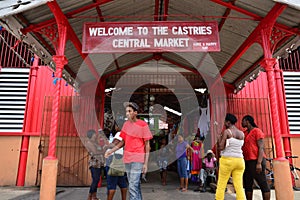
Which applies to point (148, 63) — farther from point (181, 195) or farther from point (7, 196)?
point (7, 196)

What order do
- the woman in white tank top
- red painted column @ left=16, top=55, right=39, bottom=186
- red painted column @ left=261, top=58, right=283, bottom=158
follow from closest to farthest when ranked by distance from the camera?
1. the woman in white tank top
2. red painted column @ left=261, top=58, right=283, bottom=158
3. red painted column @ left=16, top=55, right=39, bottom=186

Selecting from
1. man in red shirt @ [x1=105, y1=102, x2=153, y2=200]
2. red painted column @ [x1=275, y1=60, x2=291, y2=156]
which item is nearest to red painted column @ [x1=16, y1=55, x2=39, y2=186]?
man in red shirt @ [x1=105, y1=102, x2=153, y2=200]

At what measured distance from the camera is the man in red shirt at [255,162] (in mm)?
3777

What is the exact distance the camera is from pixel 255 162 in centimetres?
384

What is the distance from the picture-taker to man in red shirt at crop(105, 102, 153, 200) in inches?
119

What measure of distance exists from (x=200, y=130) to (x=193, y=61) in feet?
8.21

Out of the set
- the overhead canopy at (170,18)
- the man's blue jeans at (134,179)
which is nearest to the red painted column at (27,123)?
the overhead canopy at (170,18)

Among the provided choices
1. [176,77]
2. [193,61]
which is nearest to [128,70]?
[176,77]

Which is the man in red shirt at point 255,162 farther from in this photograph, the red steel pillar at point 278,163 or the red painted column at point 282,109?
the red painted column at point 282,109

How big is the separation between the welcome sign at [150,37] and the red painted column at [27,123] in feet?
11.0

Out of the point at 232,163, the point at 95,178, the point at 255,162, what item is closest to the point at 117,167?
the point at 95,178

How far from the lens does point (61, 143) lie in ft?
22.9

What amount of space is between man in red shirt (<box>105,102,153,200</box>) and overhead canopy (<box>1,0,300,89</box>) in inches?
91.3

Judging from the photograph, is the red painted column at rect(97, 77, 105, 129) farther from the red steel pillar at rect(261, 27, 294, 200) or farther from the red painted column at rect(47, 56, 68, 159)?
the red steel pillar at rect(261, 27, 294, 200)
